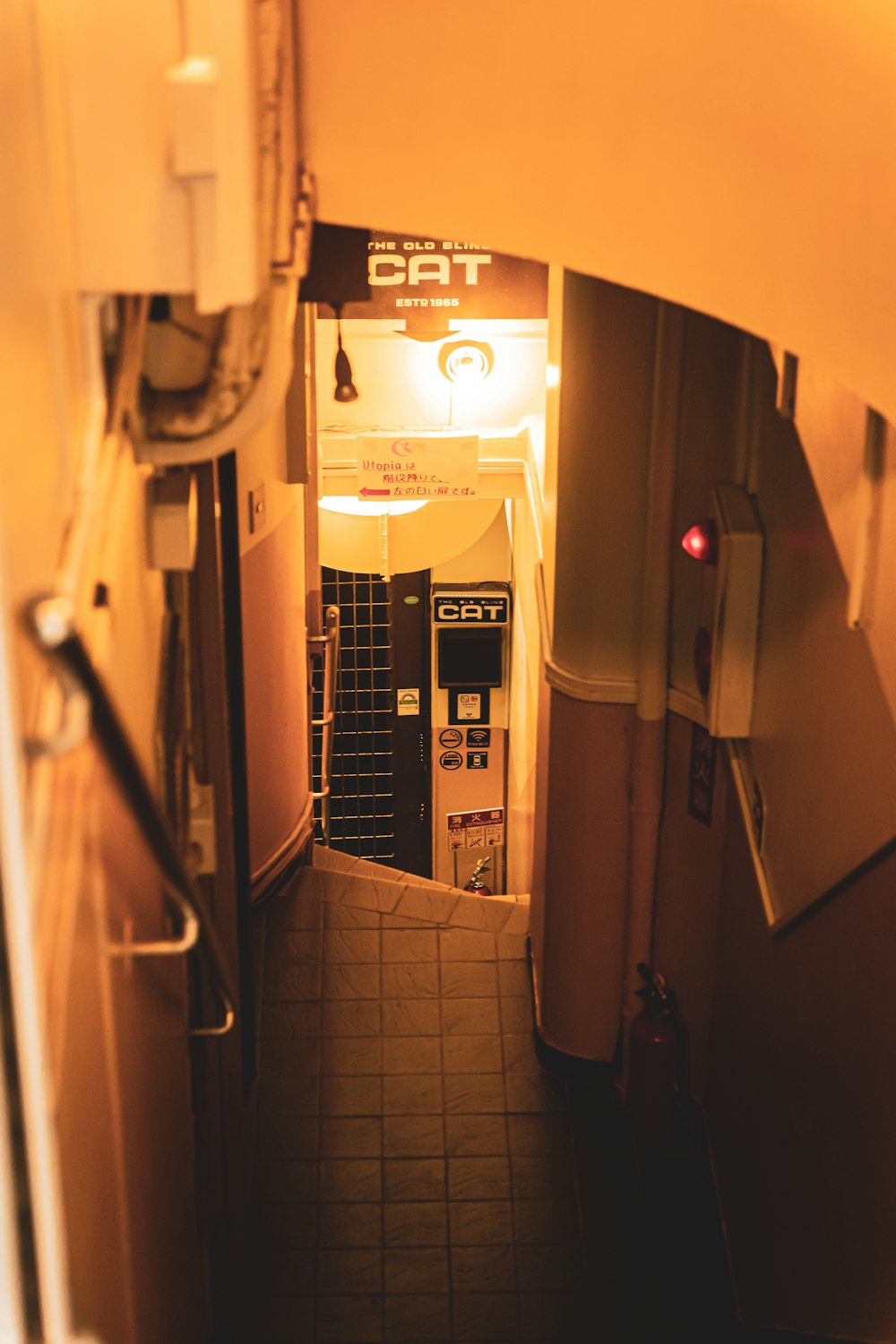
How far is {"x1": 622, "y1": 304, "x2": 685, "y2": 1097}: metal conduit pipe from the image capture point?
462cm

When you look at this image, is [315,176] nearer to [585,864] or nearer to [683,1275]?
[585,864]

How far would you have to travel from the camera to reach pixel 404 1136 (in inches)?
203

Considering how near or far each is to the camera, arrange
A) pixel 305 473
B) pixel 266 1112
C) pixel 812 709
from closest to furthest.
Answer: pixel 812 709 < pixel 266 1112 < pixel 305 473

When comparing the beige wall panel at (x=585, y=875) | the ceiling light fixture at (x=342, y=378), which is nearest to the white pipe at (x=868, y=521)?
the beige wall panel at (x=585, y=875)

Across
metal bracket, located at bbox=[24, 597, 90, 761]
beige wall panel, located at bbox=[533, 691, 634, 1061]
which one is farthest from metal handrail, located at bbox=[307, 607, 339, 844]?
metal bracket, located at bbox=[24, 597, 90, 761]

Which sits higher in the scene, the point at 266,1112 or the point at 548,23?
the point at 548,23

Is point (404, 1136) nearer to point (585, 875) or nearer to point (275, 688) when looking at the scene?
point (585, 875)

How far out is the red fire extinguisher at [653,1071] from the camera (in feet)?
16.3

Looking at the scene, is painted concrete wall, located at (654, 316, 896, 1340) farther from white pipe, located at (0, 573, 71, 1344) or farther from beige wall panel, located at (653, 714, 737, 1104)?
white pipe, located at (0, 573, 71, 1344)

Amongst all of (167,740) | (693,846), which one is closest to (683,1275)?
(693,846)

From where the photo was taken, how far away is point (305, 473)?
20.3 ft

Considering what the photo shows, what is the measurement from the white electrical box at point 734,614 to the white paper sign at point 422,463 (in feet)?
9.66

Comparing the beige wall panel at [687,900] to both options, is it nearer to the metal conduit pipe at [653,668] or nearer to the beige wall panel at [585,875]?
the metal conduit pipe at [653,668]

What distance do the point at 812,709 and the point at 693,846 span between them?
1.33 m
